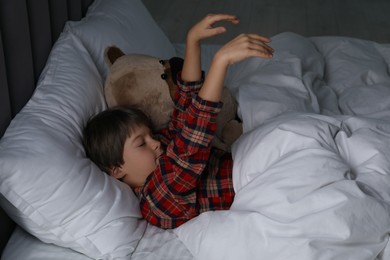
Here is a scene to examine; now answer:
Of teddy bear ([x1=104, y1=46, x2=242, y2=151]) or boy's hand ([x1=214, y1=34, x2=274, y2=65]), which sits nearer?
boy's hand ([x1=214, y1=34, x2=274, y2=65])

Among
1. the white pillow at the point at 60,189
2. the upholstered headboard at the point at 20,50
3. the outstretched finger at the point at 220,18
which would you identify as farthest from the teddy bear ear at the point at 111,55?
the outstretched finger at the point at 220,18

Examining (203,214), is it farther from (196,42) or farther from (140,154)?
(196,42)

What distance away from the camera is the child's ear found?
1.27 metres

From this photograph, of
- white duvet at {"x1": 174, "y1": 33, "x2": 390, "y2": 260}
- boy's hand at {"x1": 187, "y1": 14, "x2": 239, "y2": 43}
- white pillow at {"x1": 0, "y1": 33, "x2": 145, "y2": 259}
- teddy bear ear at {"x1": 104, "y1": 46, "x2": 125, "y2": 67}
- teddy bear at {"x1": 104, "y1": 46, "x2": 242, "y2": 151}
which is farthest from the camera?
teddy bear ear at {"x1": 104, "y1": 46, "x2": 125, "y2": 67}

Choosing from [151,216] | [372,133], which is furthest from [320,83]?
[151,216]

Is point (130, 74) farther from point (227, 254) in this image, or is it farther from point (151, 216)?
point (227, 254)

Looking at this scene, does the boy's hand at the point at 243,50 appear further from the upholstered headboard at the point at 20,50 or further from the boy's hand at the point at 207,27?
the upholstered headboard at the point at 20,50

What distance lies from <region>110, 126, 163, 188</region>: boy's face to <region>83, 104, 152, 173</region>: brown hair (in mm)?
12

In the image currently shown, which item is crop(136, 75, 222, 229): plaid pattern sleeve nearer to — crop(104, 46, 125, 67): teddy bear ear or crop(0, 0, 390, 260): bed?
crop(0, 0, 390, 260): bed

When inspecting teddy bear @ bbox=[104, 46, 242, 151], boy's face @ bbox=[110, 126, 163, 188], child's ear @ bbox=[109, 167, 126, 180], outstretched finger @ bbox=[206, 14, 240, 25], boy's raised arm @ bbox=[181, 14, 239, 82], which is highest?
outstretched finger @ bbox=[206, 14, 240, 25]

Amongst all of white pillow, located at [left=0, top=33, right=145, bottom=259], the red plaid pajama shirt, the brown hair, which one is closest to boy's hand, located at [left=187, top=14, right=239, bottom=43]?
the red plaid pajama shirt

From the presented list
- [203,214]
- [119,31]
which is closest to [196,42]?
[203,214]

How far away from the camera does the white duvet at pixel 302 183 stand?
953 mm

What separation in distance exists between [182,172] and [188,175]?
15 millimetres
